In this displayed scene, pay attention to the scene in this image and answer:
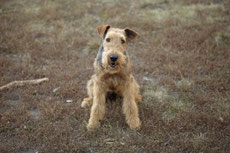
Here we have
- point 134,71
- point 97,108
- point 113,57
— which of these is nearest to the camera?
point 113,57

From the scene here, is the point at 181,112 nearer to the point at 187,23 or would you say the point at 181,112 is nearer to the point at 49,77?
the point at 49,77

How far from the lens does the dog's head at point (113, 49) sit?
361 centimetres

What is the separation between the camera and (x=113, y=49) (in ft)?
12.3

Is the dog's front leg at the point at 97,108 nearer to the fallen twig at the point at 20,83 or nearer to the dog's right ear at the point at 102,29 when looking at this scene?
the dog's right ear at the point at 102,29

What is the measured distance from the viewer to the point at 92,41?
7.45 metres

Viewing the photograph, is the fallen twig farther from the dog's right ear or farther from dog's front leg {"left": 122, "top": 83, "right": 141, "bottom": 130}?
dog's front leg {"left": 122, "top": 83, "right": 141, "bottom": 130}

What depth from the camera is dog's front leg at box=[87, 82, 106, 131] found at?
401 cm

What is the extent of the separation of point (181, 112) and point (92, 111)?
191cm

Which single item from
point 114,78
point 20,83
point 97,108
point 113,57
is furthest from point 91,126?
point 20,83

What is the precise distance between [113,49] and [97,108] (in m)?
1.23

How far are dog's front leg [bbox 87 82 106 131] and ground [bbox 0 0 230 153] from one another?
0.16m

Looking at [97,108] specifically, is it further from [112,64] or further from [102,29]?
[102,29]

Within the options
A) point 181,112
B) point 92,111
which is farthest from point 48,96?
point 181,112

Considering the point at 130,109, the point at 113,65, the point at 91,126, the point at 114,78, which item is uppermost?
the point at 113,65
